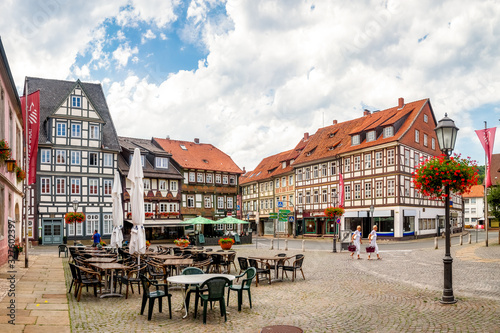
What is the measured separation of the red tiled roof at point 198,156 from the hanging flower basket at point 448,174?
4148 centimetres

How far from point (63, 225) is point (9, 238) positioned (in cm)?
2255

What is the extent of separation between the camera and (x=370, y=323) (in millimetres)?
9156

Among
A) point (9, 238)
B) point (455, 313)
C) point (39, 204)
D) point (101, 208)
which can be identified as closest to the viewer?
point (455, 313)

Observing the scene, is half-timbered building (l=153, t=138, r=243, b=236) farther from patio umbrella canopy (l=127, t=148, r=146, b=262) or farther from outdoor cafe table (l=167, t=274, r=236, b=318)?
outdoor cafe table (l=167, t=274, r=236, b=318)

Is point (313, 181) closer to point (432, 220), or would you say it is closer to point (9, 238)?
point (432, 220)

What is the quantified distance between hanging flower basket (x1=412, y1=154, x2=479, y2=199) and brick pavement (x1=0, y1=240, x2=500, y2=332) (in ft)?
9.14

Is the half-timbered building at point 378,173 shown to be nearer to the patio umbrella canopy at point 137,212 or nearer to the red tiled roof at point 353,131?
the red tiled roof at point 353,131

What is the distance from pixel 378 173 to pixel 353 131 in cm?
582

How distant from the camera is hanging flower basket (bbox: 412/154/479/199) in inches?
460

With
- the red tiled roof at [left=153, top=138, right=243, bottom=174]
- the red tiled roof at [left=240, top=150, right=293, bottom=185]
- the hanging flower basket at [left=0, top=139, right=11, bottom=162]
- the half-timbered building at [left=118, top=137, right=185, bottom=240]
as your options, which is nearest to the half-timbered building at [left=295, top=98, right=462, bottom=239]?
the red tiled roof at [left=240, top=150, right=293, bottom=185]

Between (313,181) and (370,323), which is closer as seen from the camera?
(370,323)

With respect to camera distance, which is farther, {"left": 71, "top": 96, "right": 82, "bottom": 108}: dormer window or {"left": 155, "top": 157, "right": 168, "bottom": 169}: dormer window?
{"left": 155, "top": 157, "right": 168, "bottom": 169}: dormer window

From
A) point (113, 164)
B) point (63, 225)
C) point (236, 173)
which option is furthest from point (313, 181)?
point (63, 225)

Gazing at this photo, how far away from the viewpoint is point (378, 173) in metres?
44.0
